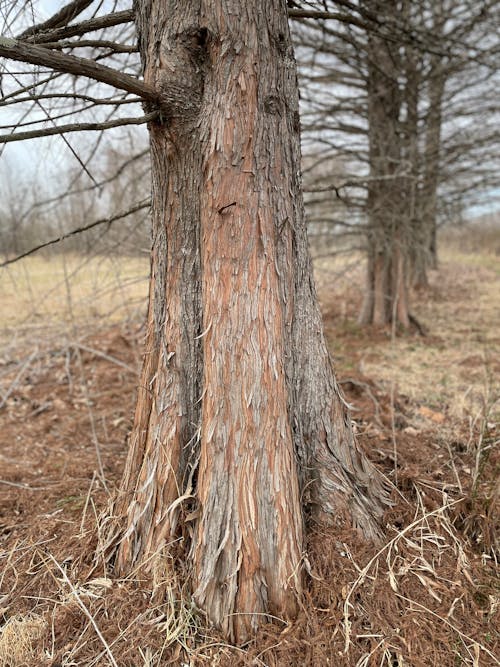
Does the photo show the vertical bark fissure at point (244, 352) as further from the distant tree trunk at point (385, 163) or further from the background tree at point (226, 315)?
the distant tree trunk at point (385, 163)

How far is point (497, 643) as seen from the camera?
1.65 m

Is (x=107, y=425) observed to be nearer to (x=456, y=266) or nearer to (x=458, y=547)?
(x=458, y=547)

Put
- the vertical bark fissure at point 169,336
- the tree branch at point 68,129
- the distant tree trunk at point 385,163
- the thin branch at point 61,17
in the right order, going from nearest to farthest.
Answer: the tree branch at point 68,129, the vertical bark fissure at point 169,336, the thin branch at point 61,17, the distant tree trunk at point 385,163

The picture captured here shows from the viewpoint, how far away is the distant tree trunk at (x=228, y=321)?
5.55ft

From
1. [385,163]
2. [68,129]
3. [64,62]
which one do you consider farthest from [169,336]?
[385,163]

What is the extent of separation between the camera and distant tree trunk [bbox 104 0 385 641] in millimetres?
1692

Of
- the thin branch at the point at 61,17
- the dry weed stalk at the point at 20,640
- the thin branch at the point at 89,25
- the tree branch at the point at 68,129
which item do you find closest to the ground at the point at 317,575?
the dry weed stalk at the point at 20,640

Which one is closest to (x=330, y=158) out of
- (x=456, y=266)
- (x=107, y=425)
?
(x=107, y=425)

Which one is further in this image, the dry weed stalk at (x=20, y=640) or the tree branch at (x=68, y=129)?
the dry weed stalk at (x=20, y=640)

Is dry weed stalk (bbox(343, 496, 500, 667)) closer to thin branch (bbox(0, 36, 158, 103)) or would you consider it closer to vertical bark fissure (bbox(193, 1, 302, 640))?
vertical bark fissure (bbox(193, 1, 302, 640))

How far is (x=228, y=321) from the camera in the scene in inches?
69.4

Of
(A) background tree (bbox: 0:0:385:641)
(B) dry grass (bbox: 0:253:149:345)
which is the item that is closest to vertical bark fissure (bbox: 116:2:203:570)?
(A) background tree (bbox: 0:0:385:641)

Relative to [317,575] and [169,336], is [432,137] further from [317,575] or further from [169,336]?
[317,575]

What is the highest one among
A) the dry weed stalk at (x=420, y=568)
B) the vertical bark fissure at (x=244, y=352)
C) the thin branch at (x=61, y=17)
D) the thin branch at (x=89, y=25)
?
the thin branch at (x=61, y=17)
